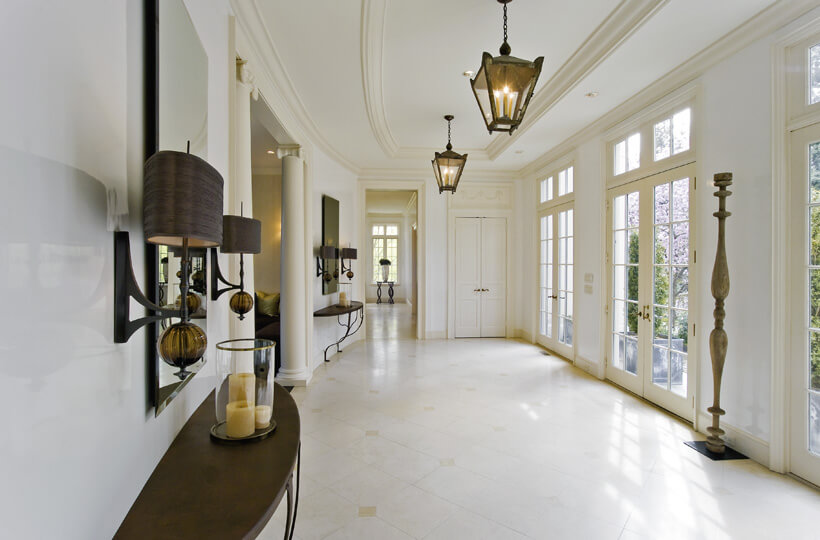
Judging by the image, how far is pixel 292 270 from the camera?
4.79 m

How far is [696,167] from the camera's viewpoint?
3.59 m

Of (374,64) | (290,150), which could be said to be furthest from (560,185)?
(290,150)

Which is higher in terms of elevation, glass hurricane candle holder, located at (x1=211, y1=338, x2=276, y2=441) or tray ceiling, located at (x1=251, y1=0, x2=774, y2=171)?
tray ceiling, located at (x1=251, y1=0, x2=774, y2=171)

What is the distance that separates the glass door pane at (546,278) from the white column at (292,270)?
4.12m

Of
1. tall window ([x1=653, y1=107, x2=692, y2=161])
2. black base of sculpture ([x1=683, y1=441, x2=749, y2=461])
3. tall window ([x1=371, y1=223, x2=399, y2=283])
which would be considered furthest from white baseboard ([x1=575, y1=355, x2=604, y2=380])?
tall window ([x1=371, y1=223, x2=399, y2=283])

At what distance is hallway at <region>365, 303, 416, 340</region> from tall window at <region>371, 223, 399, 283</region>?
6.66 ft

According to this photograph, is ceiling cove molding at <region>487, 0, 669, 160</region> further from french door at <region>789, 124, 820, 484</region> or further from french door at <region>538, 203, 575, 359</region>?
french door at <region>538, 203, 575, 359</region>

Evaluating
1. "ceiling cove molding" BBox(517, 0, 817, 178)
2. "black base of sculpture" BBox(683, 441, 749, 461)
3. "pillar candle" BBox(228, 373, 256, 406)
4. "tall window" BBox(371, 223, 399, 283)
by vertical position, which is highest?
"ceiling cove molding" BBox(517, 0, 817, 178)

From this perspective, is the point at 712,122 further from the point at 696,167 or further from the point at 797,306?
the point at 797,306

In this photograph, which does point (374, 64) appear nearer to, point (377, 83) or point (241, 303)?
point (377, 83)

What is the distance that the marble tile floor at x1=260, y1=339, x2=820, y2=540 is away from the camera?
2273mm

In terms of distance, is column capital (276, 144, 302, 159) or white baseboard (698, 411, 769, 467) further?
column capital (276, 144, 302, 159)

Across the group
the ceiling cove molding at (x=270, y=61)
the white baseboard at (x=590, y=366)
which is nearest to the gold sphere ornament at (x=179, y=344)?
the ceiling cove molding at (x=270, y=61)

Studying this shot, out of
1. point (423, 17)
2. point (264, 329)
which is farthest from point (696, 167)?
point (264, 329)
